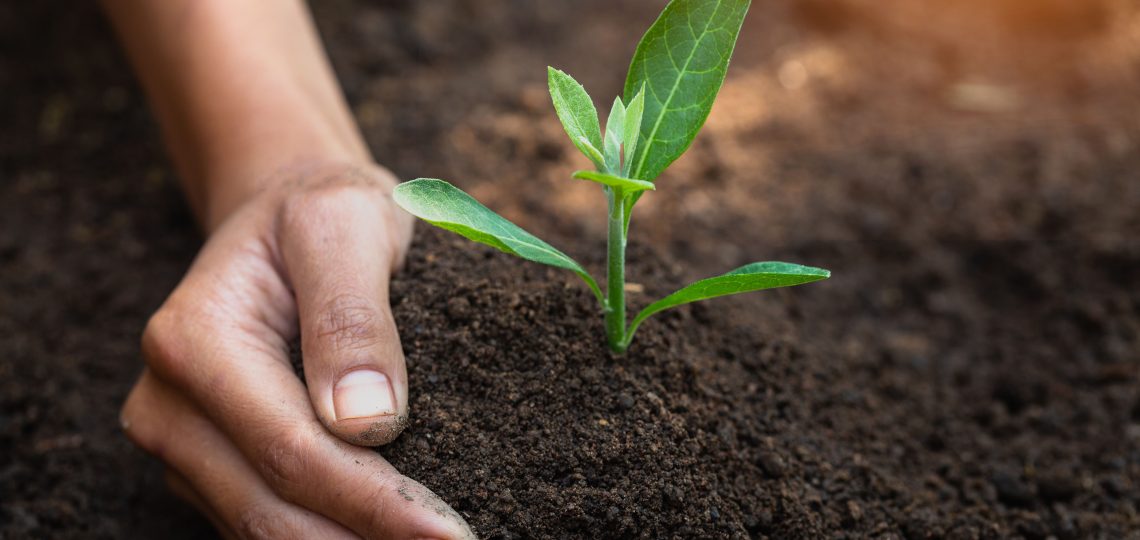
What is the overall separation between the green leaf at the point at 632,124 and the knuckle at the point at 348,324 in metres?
0.48

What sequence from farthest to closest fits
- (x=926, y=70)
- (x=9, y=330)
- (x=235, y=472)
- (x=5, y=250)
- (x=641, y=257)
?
(x=926, y=70) < (x=5, y=250) < (x=9, y=330) < (x=641, y=257) < (x=235, y=472)

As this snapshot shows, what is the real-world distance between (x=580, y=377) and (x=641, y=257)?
487 millimetres

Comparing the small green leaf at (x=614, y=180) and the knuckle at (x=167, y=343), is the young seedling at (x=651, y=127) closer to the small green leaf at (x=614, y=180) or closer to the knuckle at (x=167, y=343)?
the small green leaf at (x=614, y=180)

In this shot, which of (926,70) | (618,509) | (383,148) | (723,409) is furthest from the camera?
(926,70)

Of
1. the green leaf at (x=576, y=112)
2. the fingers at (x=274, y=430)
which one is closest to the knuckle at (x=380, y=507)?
the fingers at (x=274, y=430)

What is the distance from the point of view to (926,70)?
3.20 m

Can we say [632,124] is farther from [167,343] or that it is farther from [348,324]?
[167,343]

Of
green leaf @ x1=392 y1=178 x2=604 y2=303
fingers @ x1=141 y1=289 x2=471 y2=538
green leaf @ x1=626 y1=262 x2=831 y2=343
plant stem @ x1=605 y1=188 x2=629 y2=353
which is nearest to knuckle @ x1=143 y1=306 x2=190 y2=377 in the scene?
fingers @ x1=141 y1=289 x2=471 y2=538

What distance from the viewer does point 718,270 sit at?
7.68 ft

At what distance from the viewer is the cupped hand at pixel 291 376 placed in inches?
53.4

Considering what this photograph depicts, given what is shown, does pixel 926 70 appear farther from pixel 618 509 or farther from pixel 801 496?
pixel 618 509

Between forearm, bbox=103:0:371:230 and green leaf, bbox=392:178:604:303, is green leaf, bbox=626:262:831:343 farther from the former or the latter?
forearm, bbox=103:0:371:230

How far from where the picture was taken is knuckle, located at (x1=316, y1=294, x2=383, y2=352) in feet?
4.62

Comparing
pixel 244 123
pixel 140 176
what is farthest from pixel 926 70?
pixel 140 176
